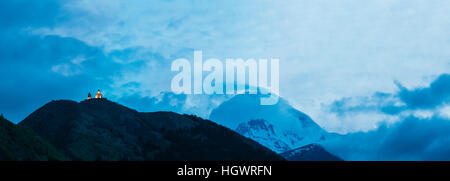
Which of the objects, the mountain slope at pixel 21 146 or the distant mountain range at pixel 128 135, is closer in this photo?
the mountain slope at pixel 21 146

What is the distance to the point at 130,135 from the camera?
159 metres

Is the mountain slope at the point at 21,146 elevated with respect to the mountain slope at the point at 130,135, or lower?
lower

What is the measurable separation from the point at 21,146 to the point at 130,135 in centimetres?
6726

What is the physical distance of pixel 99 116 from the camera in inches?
6422

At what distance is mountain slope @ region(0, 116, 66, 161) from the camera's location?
280 feet

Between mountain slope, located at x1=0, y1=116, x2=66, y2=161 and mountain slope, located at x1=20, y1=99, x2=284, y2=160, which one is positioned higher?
mountain slope, located at x1=20, y1=99, x2=284, y2=160

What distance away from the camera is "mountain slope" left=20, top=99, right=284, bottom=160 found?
138 metres

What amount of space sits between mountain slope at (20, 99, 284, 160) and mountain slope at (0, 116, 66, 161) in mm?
26307

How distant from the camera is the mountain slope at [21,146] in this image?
85.5m

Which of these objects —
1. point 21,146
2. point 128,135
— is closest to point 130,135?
point 128,135

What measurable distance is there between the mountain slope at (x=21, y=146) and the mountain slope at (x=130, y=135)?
86.3 ft

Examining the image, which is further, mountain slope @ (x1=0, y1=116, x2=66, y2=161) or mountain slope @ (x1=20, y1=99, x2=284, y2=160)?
mountain slope @ (x1=20, y1=99, x2=284, y2=160)

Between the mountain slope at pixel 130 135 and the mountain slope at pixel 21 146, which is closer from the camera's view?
the mountain slope at pixel 21 146
